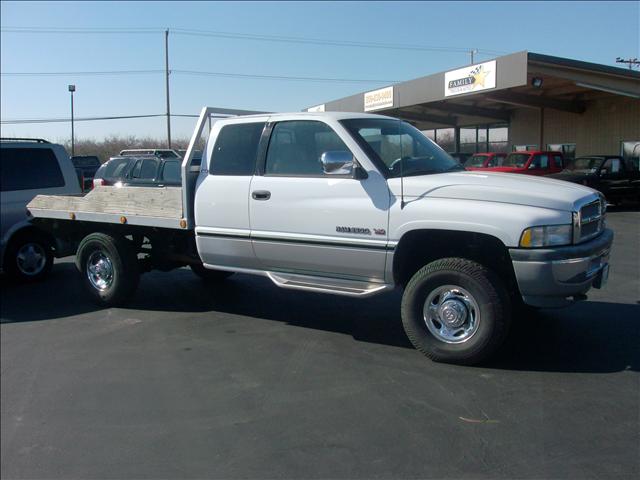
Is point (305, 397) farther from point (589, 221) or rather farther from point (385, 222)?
point (589, 221)

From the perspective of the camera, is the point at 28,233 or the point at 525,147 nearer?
the point at 28,233

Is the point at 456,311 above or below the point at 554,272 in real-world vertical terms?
below

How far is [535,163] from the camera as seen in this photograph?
64.2ft

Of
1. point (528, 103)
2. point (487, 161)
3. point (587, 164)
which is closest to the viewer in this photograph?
point (587, 164)

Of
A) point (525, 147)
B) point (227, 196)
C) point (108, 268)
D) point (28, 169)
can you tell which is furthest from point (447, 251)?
point (525, 147)

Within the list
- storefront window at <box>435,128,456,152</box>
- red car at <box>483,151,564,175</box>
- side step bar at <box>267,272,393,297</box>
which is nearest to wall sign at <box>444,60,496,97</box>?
red car at <box>483,151,564,175</box>

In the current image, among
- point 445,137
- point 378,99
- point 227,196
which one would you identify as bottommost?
point 227,196

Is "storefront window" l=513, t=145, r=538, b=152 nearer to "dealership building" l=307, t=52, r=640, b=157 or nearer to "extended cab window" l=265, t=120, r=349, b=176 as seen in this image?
"dealership building" l=307, t=52, r=640, b=157

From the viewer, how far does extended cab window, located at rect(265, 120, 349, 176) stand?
5699mm

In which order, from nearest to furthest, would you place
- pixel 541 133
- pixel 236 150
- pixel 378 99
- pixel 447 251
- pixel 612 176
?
pixel 447 251, pixel 236 150, pixel 612 176, pixel 541 133, pixel 378 99

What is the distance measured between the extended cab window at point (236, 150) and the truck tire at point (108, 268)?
168 centimetres

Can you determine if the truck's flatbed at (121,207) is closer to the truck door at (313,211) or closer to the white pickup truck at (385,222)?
the white pickup truck at (385,222)

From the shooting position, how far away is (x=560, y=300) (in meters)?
4.78

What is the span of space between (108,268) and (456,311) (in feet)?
13.9
